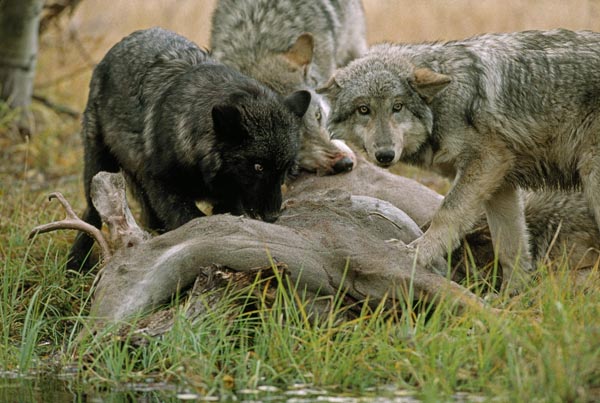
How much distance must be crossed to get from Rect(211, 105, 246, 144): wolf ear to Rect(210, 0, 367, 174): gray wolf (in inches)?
65.8

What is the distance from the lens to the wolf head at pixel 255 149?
245 inches

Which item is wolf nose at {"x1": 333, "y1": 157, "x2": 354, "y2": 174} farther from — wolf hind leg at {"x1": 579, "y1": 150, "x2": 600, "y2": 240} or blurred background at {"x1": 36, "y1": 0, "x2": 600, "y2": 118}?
blurred background at {"x1": 36, "y1": 0, "x2": 600, "y2": 118}

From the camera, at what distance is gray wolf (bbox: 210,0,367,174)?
818cm

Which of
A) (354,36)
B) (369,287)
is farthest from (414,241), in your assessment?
(354,36)

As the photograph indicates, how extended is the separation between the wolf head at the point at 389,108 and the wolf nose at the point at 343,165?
1.09m

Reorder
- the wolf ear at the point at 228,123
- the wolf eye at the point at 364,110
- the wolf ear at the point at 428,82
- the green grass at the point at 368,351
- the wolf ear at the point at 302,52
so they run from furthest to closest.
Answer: the wolf ear at the point at 302,52
the wolf eye at the point at 364,110
the wolf ear at the point at 428,82
the wolf ear at the point at 228,123
the green grass at the point at 368,351

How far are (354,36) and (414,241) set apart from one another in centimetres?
552

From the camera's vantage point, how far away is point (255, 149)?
6.22 metres

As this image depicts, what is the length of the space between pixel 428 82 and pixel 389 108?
1.06 feet

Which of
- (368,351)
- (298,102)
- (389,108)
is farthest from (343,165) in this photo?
(368,351)

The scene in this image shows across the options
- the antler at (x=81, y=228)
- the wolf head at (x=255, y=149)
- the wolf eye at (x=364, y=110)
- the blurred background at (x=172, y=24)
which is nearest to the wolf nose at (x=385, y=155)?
the wolf eye at (x=364, y=110)

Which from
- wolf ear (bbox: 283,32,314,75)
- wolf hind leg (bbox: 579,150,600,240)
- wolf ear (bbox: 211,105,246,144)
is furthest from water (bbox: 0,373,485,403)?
wolf ear (bbox: 283,32,314,75)

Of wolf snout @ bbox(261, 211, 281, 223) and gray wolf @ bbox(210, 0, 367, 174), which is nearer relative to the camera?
wolf snout @ bbox(261, 211, 281, 223)

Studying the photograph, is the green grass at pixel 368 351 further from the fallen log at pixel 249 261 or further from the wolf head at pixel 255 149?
the wolf head at pixel 255 149
